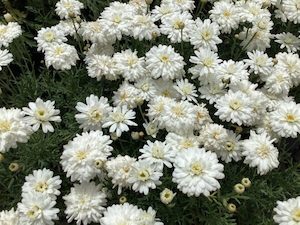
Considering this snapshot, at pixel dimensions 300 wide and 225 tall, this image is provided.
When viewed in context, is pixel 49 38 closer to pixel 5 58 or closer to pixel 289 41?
pixel 5 58

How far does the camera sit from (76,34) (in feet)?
9.57

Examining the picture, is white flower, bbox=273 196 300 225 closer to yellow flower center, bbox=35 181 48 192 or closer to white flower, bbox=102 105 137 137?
white flower, bbox=102 105 137 137

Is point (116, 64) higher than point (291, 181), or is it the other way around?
point (116, 64)

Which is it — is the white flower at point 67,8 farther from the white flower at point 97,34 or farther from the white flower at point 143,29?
the white flower at point 143,29

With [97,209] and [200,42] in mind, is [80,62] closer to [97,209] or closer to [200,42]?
[200,42]

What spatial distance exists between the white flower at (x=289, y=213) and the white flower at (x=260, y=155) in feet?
0.75

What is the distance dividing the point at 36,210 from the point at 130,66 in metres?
0.97

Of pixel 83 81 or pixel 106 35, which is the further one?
pixel 83 81

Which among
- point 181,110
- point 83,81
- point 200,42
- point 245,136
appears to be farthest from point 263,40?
point 83,81

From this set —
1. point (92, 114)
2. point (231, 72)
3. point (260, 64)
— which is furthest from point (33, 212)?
point (260, 64)

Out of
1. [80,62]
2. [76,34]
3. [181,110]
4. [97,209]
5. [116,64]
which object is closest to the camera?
[97,209]

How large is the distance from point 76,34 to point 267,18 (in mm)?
1214

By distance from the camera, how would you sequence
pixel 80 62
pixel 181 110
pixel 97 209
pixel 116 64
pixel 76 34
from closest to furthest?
1. pixel 97 209
2. pixel 181 110
3. pixel 116 64
4. pixel 76 34
5. pixel 80 62

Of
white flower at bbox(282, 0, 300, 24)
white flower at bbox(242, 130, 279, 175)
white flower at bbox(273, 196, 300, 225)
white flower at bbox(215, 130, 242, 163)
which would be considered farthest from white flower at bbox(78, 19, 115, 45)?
white flower at bbox(273, 196, 300, 225)
